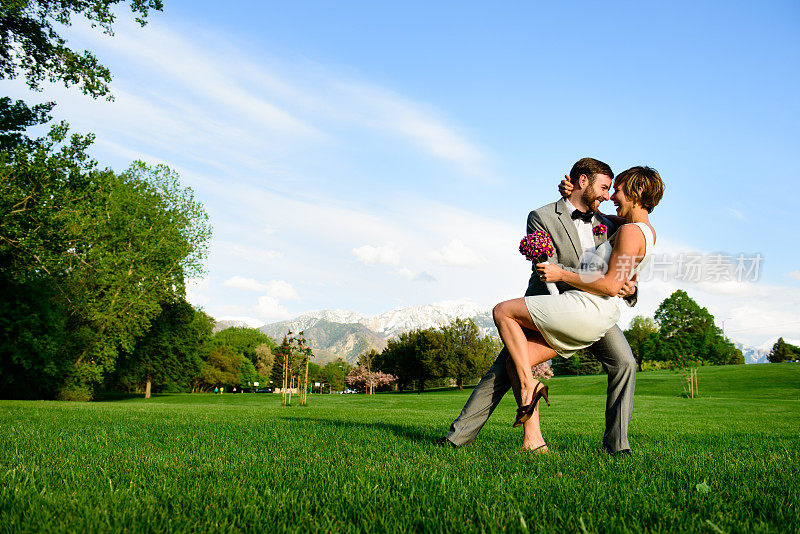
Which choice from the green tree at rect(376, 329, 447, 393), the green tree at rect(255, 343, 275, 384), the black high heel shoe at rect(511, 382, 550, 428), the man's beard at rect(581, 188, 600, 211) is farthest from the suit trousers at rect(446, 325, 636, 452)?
the green tree at rect(255, 343, 275, 384)

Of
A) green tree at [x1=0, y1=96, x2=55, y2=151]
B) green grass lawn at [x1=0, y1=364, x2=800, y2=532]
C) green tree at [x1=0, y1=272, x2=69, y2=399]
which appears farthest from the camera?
green tree at [x1=0, y1=272, x2=69, y2=399]

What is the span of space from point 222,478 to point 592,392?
154 ft

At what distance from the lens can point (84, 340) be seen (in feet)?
109

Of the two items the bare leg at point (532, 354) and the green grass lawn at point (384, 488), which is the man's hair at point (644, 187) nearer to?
the bare leg at point (532, 354)

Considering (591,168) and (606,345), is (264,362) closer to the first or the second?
(606,345)

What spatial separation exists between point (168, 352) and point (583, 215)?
165 feet

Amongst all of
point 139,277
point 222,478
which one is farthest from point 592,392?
point 222,478

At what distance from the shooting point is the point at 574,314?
4.21 m

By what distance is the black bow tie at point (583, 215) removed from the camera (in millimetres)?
4867

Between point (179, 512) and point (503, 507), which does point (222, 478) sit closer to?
A: point (179, 512)

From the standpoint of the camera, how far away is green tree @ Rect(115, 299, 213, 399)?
47000 mm

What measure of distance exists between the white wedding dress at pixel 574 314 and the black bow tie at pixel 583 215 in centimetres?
59

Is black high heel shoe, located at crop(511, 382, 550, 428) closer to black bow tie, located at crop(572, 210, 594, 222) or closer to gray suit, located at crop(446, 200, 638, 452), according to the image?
gray suit, located at crop(446, 200, 638, 452)

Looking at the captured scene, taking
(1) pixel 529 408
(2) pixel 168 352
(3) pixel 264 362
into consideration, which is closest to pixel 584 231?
(1) pixel 529 408
